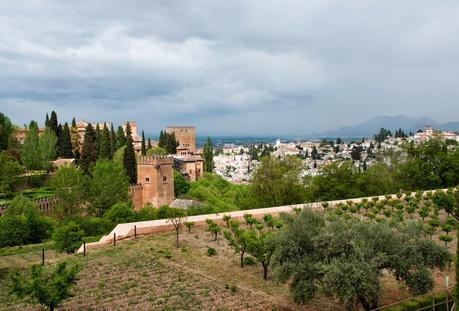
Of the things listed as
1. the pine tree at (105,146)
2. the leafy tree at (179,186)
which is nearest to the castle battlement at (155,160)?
the leafy tree at (179,186)

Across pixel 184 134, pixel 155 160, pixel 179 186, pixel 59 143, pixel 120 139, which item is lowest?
pixel 179 186

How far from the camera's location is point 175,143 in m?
59.3

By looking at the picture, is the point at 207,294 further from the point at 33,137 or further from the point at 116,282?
the point at 33,137

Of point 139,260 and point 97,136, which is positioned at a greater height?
point 97,136

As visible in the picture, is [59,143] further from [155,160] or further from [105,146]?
[155,160]

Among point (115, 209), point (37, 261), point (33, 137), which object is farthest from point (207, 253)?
point (33, 137)

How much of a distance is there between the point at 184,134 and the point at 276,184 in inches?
1403

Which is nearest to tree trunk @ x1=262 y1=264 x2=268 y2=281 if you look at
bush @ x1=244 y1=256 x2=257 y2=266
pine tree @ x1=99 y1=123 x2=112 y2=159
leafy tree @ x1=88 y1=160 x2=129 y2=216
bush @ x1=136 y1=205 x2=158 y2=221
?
bush @ x1=244 y1=256 x2=257 y2=266

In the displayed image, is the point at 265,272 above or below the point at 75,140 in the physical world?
below

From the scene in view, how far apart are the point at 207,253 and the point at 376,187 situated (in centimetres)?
1992

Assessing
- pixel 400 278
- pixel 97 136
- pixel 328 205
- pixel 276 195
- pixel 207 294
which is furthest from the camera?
pixel 97 136

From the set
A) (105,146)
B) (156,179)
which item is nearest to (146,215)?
(156,179)

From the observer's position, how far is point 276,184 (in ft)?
101

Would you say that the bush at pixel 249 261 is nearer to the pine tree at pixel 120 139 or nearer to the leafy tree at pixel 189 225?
the leafy tree at pixel 189 225
